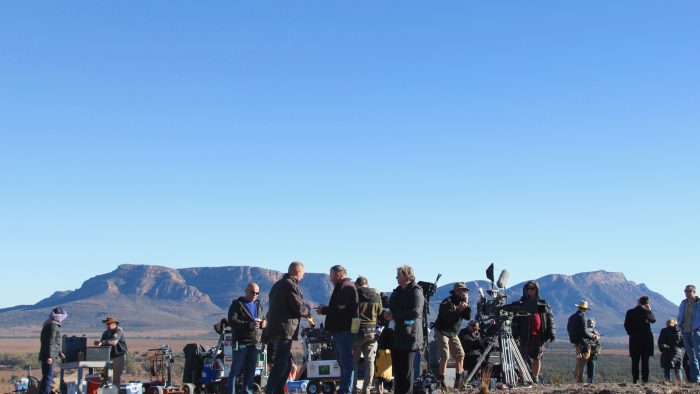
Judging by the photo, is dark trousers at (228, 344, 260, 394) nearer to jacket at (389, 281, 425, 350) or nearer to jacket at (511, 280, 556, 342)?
jacket at (389, 281, 425, 350)

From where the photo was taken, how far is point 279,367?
37.3ft

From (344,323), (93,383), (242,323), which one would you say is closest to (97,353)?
(93,383)

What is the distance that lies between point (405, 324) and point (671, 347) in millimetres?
8500

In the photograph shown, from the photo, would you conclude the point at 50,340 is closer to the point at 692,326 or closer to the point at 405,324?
the point at 405,324

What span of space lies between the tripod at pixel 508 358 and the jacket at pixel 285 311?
356 centimetres

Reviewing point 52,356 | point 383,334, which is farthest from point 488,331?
point 52,356

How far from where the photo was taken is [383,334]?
11.7m

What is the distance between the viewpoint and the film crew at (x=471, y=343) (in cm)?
1574

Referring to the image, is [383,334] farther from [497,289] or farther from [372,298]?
[497,289]

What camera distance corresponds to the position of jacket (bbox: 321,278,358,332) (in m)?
11.5

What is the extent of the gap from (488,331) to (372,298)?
267cm

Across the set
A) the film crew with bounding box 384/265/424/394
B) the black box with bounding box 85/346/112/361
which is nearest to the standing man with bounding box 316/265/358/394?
the film crew with bounding box 384/265/424/394

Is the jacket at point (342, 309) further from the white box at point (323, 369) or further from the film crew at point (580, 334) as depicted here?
the film crew at point (580, 334)

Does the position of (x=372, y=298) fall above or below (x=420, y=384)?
above
